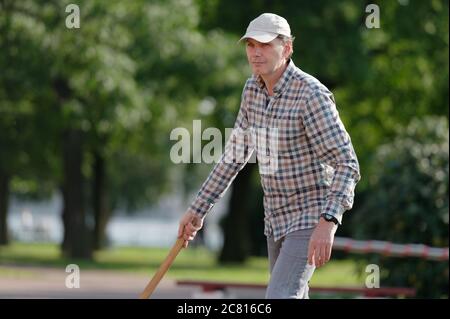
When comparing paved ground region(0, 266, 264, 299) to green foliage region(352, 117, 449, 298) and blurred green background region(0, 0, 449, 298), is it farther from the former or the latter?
blurred green background region(0, 0, 449, 298)

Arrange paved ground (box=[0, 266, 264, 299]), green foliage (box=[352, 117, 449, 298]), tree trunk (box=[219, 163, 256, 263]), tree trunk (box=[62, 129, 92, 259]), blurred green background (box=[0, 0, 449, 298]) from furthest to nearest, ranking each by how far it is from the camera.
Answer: tree trunk (box=[219, 163, 256, 263])
tree trunk (box=[62, 129, 92, 259])
blurred green background (box=[0, 0, 449, 298])
green foliage (box=[352, 117, 449, 298])
paved ground (box=[0, 266, 264, 299])

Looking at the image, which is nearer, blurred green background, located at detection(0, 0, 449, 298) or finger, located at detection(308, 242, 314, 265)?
finger, located at detection(308, 242, 314, 265)

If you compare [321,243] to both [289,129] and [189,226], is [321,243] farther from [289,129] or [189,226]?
[189,226]

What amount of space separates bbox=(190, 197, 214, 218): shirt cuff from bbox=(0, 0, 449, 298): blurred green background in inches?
388

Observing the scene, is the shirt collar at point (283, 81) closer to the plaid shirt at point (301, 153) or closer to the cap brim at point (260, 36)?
the plaid shirt at point (301, 153)

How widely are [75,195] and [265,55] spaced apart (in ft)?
80.6

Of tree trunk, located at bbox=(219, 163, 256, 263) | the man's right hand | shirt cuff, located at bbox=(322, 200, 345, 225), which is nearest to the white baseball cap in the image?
shirt cuff, located at bbox=(322, 200, 345, 225)

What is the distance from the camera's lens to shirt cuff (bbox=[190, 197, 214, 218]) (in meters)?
6.21

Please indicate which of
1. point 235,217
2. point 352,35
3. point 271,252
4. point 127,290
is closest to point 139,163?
point 235,217

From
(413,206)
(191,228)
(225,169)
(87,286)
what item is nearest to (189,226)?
(191,228)

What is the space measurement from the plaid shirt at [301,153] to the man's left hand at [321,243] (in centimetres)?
8

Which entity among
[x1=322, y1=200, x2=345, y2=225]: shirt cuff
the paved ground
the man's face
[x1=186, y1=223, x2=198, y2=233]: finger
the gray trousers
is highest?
the man's face

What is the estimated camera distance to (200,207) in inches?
245

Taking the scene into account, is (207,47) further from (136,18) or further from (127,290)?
(127,290)
